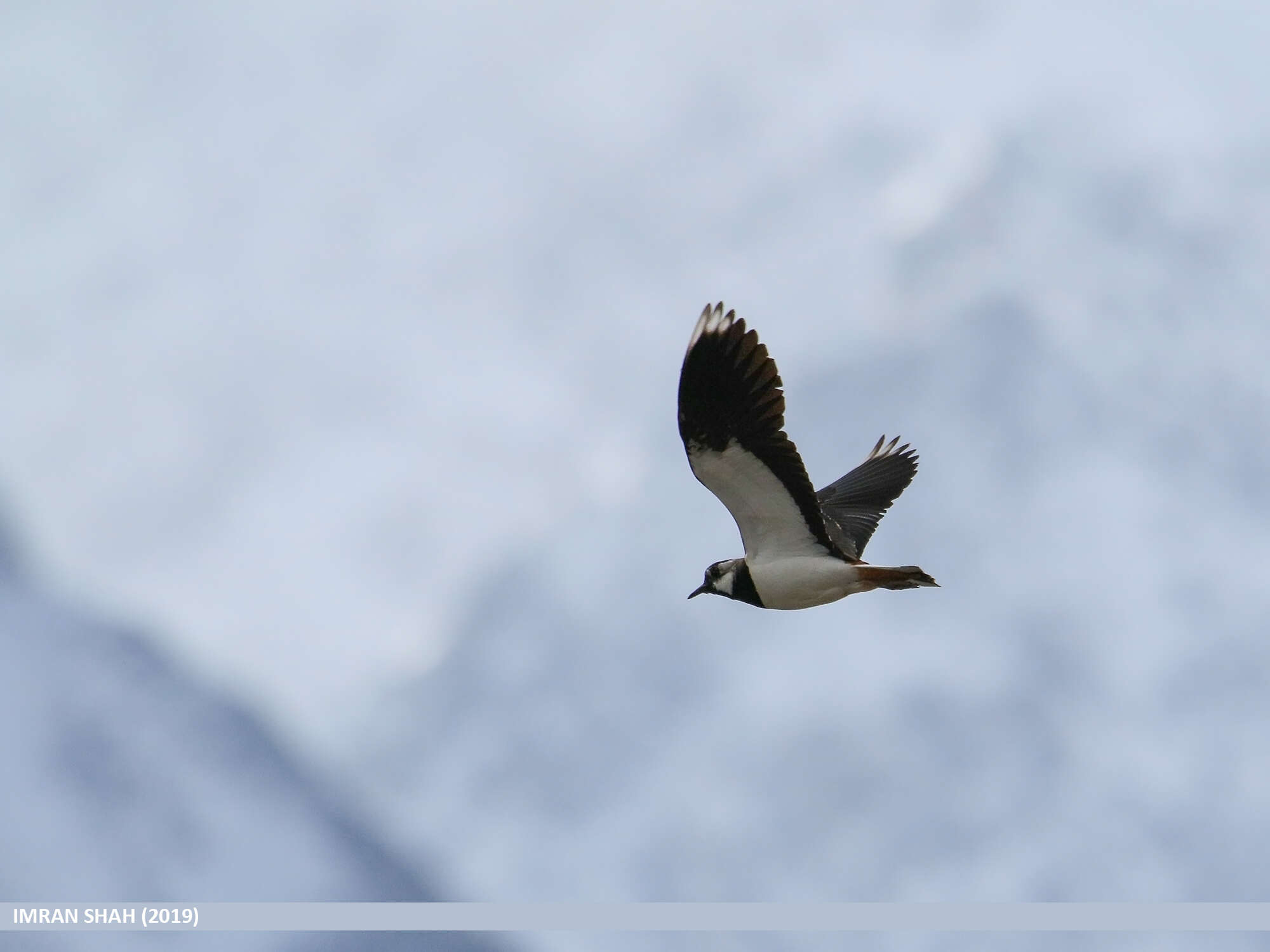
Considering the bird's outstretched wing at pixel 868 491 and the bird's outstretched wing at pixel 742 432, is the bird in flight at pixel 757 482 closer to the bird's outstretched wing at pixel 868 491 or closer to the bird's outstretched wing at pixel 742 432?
the bird's outstretched wing at pixel 742 432

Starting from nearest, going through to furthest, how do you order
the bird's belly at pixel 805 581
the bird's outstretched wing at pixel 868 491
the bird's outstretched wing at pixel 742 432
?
the bird's outstretched wing at pixel 742 432, the bird's belly at pixel 805 581, the bird's outstretched wing at pixel 868 491

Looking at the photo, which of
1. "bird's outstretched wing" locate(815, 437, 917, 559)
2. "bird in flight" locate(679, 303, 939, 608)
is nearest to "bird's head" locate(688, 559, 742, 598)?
"bird in flight" locate(679, 303, 939, 608)

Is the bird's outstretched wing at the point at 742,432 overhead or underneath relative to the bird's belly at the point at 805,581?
overhead

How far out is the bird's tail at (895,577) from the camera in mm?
15711

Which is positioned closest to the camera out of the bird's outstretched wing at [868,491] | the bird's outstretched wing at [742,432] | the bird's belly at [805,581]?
the bird's outstretched wing at [742,432]

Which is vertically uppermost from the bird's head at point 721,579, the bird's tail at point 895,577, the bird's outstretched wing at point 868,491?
the bird's outstretched wing at point 868,491

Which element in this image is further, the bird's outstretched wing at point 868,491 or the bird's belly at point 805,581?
the bird's outstretched wing at point 868,491

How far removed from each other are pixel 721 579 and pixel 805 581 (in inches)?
47.0

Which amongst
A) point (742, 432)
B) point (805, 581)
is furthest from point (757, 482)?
point (805, 581)

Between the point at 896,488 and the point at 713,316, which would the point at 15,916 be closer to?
the point at 713,316

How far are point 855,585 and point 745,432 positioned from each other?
94.0 inches

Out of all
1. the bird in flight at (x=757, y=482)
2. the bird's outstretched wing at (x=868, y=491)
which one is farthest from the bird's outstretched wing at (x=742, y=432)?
the bird's outstretched wing at (x=868, y=491)

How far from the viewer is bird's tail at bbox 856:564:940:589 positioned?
51.5 ft

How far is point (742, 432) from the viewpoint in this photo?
605 inches
